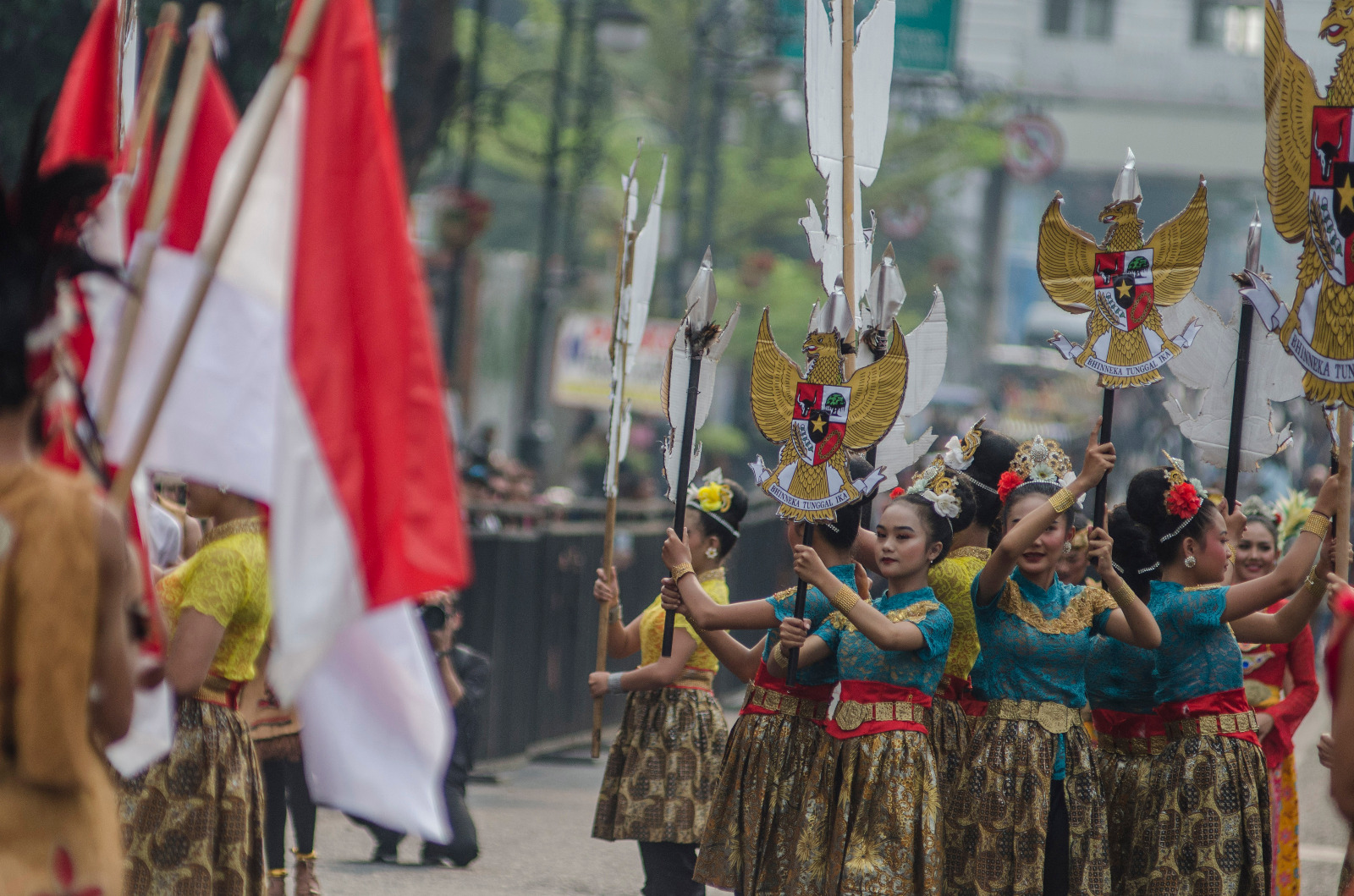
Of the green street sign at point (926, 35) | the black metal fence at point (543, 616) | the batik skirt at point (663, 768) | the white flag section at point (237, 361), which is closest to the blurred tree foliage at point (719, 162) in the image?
the green street sign at point (926, 35)

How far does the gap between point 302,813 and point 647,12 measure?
26421 millimetres

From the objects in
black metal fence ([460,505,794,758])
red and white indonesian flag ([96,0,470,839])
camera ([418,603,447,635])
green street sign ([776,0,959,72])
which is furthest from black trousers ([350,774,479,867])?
green street sign ([776,0,959,72])

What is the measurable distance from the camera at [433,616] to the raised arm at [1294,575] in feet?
12.7

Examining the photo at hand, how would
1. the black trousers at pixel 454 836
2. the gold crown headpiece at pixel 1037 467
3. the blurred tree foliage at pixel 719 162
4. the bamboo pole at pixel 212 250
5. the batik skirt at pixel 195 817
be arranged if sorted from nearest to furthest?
1. the bamboo pole at pixel 212 250
2. the batik skirt at pixel 195 817
3. the gold crown headpiece at pixel 1037 467
4. the black trousers at pixel 454 836
5. the blurred tree foliage at pixel 719 162

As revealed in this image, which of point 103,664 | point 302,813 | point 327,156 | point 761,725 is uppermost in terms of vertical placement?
point 327,156

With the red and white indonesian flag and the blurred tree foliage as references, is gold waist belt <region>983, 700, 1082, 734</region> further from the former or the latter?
the blurred tree foliage

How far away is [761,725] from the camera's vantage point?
613 cm

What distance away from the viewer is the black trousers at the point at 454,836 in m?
8.49

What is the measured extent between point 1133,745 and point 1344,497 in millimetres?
1640

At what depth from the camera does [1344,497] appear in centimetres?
473

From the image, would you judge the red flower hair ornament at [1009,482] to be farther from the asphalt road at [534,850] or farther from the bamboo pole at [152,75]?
the bamboo pole at [152,75]

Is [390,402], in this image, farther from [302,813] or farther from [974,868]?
[302,813]

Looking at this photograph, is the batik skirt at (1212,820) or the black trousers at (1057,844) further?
the black trousers at (1057,844)

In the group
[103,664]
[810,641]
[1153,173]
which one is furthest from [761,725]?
[1153,173]
